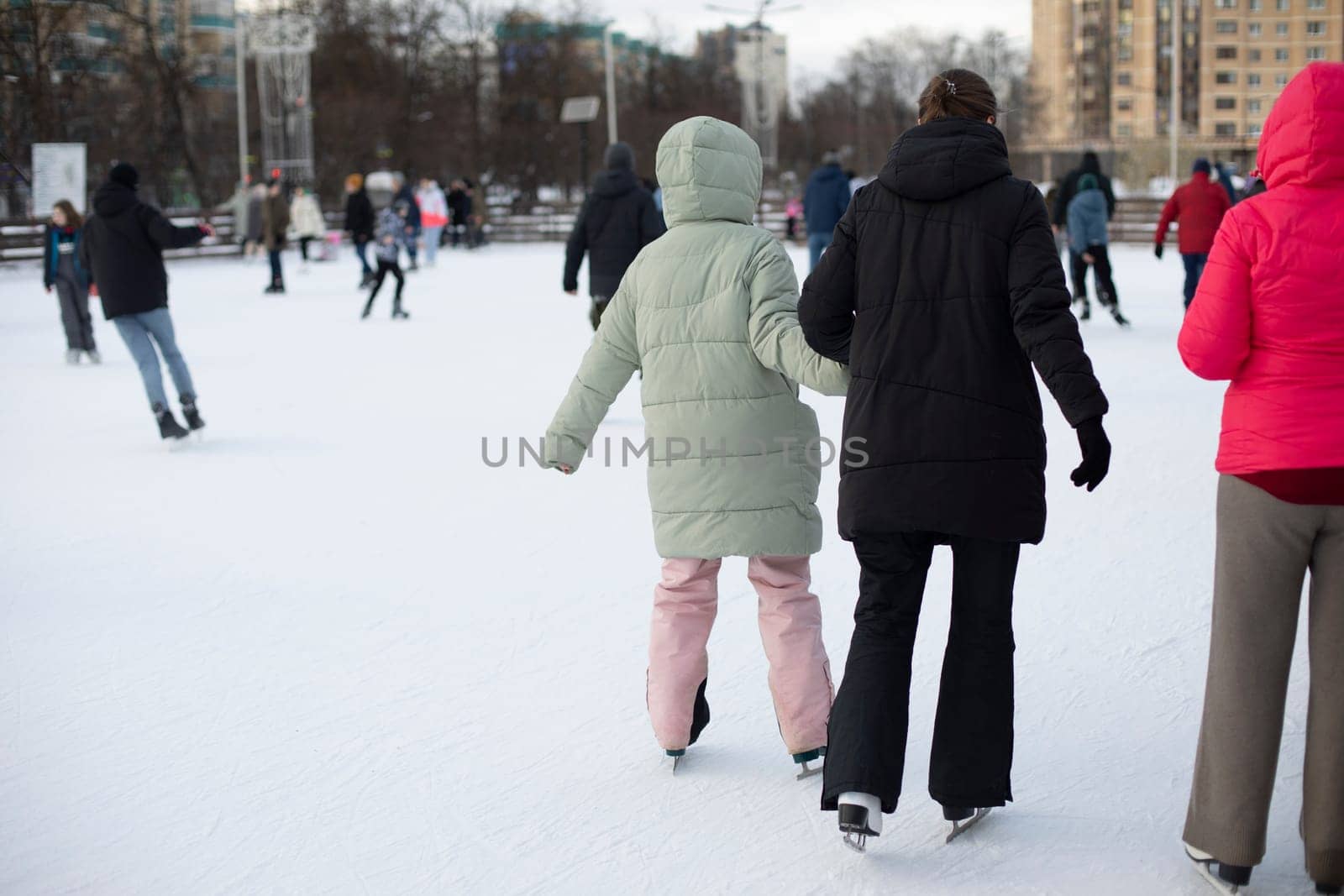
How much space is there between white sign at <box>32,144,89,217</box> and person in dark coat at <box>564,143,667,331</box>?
43.4 feet

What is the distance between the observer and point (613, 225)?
26.0 feet

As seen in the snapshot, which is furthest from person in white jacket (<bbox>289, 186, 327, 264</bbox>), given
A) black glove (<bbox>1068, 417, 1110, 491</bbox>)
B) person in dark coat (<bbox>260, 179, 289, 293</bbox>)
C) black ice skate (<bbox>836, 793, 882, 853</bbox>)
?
black glove (<bbox>1068, 417, 1110, 491</bbox>)

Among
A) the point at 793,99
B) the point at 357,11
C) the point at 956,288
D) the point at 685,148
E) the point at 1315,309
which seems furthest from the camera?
the point at 793,99

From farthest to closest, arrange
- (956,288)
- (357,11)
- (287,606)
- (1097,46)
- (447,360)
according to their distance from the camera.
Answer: (1097,46) → (357,11) → (447,360) → (287,606) → (956,288)

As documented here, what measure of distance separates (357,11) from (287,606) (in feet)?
153

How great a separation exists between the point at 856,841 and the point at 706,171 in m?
1.42

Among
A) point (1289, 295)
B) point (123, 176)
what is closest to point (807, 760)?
point (1289, 295)

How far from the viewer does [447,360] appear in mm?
11102

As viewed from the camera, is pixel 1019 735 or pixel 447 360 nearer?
pixel 1019 735

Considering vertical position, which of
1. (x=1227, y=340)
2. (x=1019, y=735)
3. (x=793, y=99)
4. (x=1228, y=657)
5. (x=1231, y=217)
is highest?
(x=793, y=99)

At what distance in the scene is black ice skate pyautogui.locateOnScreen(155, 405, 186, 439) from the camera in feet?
24.8

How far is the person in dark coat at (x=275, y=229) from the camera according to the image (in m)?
17.9

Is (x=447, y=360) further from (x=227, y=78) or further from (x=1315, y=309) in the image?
(x=227, y=78)

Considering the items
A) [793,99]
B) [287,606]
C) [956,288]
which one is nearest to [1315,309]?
[956,288]
